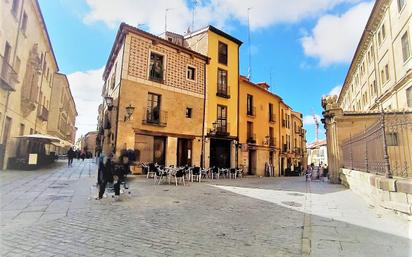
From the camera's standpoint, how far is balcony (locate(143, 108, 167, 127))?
55.7ft

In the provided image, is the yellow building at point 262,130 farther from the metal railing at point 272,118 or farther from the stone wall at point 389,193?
the stone wall at point 389,193

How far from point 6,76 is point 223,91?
15.1 metres

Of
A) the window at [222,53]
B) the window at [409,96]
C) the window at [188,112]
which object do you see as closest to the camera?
the window at [409,96]

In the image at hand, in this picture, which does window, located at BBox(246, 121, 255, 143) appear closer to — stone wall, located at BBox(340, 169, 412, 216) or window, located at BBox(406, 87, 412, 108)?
window, located at BBox(406, 87, 412, 108)

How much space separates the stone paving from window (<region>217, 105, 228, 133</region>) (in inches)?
563

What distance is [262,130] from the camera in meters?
27.4

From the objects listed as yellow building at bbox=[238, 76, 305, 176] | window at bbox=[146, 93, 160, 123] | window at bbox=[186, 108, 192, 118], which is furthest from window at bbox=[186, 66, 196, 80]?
yellow building at bbox=[238, 76, 305, 176]

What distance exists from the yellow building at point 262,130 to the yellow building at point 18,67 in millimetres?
17075

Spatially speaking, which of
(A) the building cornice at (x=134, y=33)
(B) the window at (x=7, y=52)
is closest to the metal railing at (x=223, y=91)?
(A) the building cornice at (x=134, y=33)

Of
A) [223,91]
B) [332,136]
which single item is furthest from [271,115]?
[332,136]

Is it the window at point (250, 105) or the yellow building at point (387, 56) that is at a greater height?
the yellow building at point (387, 56)

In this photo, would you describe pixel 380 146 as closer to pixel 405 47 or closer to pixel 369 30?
Answer: pixel 405 47

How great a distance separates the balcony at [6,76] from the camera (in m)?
13.1

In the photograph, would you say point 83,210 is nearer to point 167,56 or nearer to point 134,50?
point 134,50
